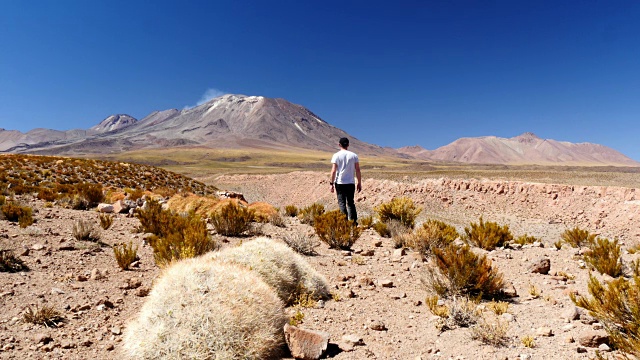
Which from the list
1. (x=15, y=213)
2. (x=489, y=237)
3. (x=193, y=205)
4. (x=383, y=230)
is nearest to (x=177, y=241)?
(x=15, y=213)

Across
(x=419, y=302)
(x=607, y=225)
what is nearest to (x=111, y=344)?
(x=419, y=302)

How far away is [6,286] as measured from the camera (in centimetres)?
470

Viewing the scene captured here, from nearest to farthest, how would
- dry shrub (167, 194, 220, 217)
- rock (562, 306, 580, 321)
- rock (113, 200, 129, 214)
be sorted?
1. rock (562, 306, 580, 321)
2. rock (113, 200, 129, 214)
3. dry shrub (167, 194, 220, 217)

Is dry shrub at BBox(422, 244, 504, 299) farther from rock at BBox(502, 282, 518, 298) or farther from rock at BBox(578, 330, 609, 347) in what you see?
rock at BBox(578, 330, 609, 347)

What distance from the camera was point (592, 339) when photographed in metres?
3.33

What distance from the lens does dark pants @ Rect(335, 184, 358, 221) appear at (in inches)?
361

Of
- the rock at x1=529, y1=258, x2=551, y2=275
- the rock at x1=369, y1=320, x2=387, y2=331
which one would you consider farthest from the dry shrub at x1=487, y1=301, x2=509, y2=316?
the rock at x1=529, y1=258, x2=551, y2=275

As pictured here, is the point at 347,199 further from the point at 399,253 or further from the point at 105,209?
the point at 105,209

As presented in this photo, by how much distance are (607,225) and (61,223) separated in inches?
888

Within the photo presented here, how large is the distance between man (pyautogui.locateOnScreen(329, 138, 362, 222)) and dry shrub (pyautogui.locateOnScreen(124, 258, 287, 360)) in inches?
→ 222

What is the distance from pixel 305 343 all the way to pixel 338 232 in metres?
4.64

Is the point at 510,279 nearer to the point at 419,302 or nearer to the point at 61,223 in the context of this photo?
the point at 419,302

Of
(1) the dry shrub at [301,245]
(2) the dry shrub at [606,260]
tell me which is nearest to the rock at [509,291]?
(2) the dry shrub at [606,260]

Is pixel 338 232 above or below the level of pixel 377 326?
above
